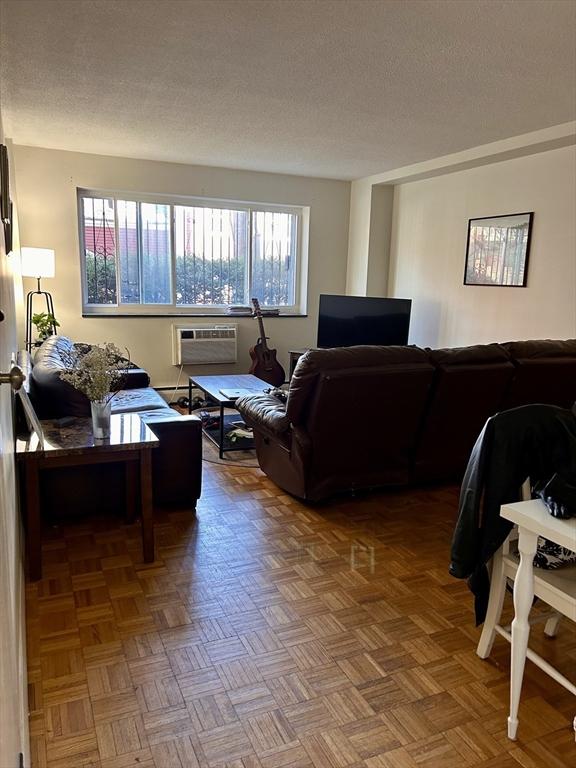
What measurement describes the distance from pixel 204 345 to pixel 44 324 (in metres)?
1.61

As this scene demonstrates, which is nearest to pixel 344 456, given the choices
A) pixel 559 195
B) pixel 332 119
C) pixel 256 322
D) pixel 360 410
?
pixel 360 410

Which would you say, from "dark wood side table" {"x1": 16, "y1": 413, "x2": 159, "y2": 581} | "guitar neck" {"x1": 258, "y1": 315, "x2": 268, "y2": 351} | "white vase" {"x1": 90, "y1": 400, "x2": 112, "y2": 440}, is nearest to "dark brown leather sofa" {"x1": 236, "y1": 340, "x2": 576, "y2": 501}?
"dark wood side table" {"x1": 16, "y1": 413, "x2": 159, "y2": 581}

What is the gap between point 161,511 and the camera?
3.07 meters

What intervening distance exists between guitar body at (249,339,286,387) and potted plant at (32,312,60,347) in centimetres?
195

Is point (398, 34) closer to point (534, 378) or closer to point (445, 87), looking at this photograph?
point (445, 87)

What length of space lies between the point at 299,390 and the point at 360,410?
347mm

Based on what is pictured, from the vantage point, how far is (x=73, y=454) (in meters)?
2.33

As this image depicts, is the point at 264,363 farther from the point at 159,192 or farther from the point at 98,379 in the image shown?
the point at 98,379

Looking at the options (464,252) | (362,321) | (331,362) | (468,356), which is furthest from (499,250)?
(331,362)

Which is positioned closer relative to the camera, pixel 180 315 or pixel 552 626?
pixel 552 626

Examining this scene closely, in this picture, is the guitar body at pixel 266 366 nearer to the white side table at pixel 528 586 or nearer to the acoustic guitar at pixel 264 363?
the acoustic guitar at pixel 264 363

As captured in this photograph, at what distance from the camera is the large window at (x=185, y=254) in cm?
540

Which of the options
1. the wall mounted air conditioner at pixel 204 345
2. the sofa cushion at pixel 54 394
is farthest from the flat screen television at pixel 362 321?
the sofa cushion at pixel 54 394

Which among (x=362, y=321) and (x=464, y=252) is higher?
(x=464, y=252)
